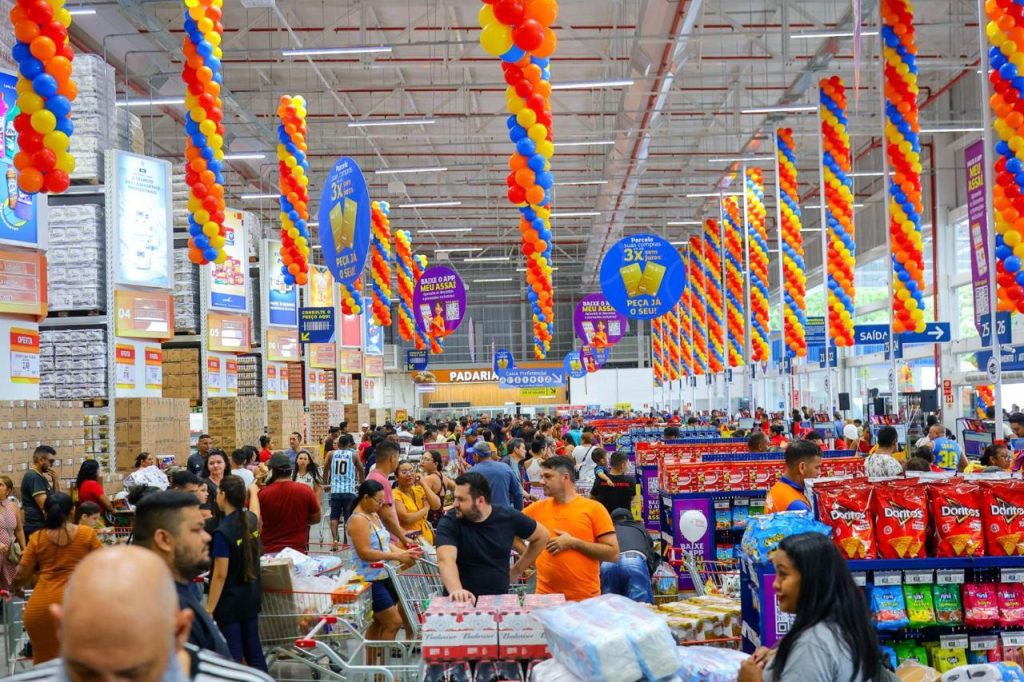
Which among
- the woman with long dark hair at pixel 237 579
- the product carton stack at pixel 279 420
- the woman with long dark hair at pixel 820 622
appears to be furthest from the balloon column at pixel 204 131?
the woman with long dark hair at pixel 820 622

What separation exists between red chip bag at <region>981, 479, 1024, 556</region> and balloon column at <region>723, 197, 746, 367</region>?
2350cm

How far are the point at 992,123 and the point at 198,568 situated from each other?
36.6 feet

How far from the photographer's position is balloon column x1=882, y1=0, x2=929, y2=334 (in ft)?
46.9

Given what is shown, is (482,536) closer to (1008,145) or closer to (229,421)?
(1008,145)

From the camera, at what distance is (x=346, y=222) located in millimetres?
11273

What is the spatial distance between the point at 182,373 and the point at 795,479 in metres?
13.8

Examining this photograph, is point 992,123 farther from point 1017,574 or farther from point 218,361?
point 218,361

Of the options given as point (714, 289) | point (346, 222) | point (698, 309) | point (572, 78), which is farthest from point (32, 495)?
point (698, 309)

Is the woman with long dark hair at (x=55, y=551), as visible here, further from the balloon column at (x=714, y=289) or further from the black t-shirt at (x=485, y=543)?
the balloon column at (x=714, y=289)

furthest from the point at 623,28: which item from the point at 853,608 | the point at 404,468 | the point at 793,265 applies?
the point at 853,608

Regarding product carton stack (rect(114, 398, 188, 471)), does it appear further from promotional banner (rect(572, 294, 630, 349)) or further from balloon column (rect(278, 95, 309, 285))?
promotional banner (rect(572, 294, 630, 349))

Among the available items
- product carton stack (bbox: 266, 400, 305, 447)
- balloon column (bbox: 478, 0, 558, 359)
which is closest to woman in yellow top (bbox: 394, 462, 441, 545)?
balloon column (bbox: 478, 0, 558, 359)

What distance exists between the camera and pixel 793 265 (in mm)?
21594

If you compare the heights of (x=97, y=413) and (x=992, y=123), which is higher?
(x=992, y=123)
